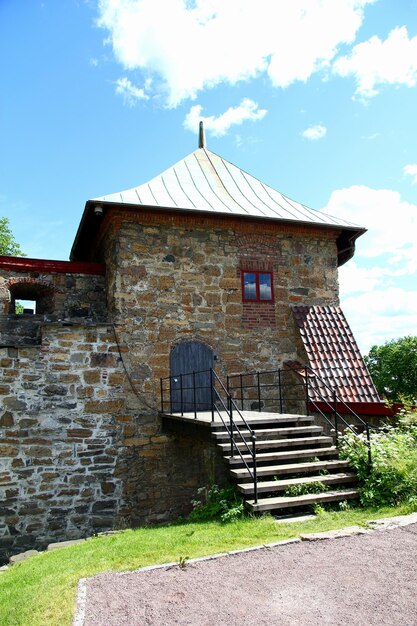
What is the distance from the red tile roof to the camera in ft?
33.9

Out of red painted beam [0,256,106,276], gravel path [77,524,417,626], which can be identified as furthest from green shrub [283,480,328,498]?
red painted beam [0,256,106,276]

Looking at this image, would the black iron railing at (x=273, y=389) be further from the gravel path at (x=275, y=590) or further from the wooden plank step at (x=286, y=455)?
the gravel path at (x=275, y=590)

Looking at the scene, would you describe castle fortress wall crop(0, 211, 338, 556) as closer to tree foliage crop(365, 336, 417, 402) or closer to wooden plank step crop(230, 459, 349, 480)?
wooden plank step crop(230, 459, 349, 480)

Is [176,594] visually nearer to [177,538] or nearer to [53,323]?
[177,538]

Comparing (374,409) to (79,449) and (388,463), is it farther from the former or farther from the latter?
(79,449)

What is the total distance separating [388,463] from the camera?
6.75m

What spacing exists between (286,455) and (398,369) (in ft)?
88.1

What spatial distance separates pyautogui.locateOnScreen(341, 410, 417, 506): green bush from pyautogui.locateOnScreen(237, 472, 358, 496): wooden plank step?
193 millimetres

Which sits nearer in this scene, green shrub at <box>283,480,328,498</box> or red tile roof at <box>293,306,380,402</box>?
green shrub at <box>283,480,328,498</box>

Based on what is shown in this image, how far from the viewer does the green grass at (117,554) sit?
432 centimetres

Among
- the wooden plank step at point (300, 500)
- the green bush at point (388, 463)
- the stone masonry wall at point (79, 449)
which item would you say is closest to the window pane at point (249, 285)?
Answer: the stone masonry wall at point (79, 449)

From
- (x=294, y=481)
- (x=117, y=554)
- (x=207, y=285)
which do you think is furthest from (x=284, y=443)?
(x=207, y=285)

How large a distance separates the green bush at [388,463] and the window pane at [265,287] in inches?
165

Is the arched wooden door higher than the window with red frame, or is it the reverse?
the window with red frame
